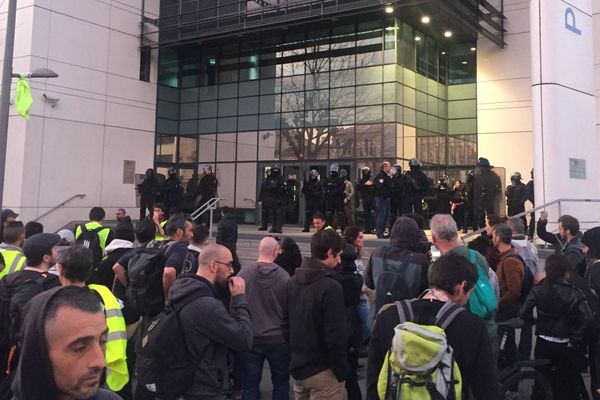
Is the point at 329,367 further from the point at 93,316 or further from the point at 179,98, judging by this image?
the point at 179,98

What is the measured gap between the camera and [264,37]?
22.0 m

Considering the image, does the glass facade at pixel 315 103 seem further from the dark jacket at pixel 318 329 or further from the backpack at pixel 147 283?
the dark jacket at pixel 318 329

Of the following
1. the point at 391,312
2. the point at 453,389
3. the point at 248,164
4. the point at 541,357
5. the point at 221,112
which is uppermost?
the point at 221,112

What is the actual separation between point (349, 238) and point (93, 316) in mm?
4698

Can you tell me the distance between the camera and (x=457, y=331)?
2.71 meters

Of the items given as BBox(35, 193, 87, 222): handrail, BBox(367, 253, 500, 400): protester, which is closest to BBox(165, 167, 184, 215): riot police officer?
BBox(35, 193, 87, 222): handrail

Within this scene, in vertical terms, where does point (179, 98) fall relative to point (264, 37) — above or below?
below

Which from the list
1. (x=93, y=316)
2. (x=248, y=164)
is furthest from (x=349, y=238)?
(x=248, y=164)

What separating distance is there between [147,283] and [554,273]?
3.74 metres

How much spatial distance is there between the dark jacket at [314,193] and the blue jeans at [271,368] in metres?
10.0

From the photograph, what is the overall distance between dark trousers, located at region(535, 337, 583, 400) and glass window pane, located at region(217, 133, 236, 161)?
19129 millimetres

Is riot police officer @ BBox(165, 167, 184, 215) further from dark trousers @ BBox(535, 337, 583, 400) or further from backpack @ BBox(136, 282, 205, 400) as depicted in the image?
backpack @ BBox(136, 282, 205, 400)

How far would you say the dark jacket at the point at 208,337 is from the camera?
3.18 metres

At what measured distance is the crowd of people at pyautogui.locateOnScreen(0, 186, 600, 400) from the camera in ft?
5.54
